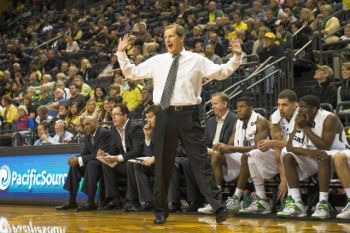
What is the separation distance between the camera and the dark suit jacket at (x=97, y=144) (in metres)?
9.96

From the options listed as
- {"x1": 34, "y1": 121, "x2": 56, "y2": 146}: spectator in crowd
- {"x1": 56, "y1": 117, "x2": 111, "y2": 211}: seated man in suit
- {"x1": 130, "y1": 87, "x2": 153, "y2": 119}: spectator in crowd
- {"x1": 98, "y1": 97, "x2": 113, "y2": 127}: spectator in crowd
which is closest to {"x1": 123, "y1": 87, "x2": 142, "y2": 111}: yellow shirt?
{"x1": 98, "y1": 97, "x2": 113, "y2": 127}: spectator in crowd

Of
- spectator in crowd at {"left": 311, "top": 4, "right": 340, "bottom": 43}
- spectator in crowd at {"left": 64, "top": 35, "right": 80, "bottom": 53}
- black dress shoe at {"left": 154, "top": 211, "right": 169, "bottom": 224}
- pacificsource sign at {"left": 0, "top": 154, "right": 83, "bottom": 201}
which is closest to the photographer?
black dress shoe at {"left": 154, "top": 211, "right": 169, "bottom": 224}

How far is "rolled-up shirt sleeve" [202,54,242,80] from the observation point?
22.4 ft

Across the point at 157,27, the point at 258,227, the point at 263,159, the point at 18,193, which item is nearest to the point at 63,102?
the point at 18,193

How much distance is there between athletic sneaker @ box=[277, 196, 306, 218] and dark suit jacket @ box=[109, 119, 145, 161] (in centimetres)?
264

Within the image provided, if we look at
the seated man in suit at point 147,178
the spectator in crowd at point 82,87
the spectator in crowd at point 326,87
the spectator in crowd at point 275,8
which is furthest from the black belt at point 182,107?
the spectator in crowd at point 82,87

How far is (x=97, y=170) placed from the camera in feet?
32.3

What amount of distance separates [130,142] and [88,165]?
73 centimetres

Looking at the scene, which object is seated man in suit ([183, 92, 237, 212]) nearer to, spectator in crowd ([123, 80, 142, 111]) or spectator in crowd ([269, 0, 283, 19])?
spectator in crowd ([123, 80, 142, 111])

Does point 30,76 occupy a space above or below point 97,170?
above

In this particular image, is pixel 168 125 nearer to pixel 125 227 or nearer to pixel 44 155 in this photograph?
pixel 125 227

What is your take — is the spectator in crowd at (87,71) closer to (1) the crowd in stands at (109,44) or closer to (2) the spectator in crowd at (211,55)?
(1) the crowd in stands at (109,44)

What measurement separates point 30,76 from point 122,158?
10323 mm

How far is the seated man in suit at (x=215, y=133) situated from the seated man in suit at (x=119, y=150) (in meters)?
0.93
